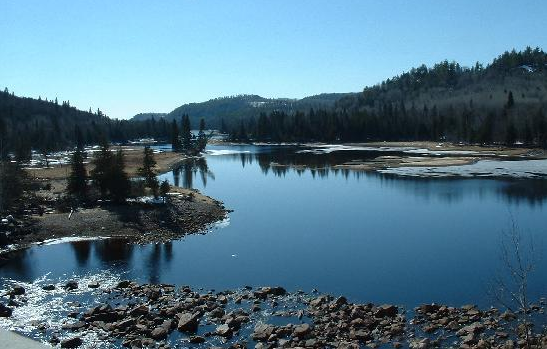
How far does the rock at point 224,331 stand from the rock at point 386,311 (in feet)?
20.4

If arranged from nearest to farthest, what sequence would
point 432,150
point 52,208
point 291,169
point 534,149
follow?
point 52,208, point 291,169, point 534,149, point 432,150

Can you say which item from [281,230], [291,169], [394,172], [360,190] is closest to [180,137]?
[291,169]

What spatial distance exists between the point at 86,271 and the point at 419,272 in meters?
19.0

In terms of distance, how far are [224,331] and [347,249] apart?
47.9 ft

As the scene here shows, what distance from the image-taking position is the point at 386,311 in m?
22.2

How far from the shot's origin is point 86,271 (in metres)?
30.5

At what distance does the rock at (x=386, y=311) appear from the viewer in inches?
872

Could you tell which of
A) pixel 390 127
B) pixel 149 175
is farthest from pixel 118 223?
pixel 390 127

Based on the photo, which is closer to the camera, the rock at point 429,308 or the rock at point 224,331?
the rock at point 224,331

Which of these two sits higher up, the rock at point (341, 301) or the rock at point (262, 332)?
the rock at point (341, 301)

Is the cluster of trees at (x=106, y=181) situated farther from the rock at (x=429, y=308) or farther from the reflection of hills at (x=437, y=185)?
the rock at (x=429, y=308)

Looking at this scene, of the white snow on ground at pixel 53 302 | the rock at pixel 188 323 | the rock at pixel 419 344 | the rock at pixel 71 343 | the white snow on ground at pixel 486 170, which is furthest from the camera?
the white snow on ground at pixel 486 170

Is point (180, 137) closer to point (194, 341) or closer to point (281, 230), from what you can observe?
point (281, 230)

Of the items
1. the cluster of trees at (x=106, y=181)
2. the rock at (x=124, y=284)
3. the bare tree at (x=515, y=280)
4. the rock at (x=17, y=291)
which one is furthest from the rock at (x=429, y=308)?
the cluster of trees at (x=106, y=181)
